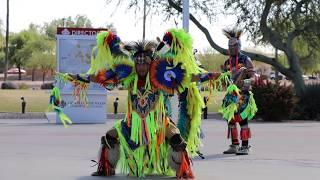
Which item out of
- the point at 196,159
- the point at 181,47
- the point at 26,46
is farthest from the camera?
the point at 26,46

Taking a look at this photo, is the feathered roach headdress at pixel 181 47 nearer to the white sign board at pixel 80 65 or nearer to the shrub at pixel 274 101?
the white sign board at pixel 80 65

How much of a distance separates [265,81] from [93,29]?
629cm

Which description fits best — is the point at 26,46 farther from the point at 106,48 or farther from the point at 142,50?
the point at 142,50

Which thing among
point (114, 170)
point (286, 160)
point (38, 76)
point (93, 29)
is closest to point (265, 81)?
point (93, 29)

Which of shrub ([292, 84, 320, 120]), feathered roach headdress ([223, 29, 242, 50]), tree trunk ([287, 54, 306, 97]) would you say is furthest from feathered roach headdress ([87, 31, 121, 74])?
tree trunk ([287, 54, 306, 97])

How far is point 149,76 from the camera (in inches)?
320

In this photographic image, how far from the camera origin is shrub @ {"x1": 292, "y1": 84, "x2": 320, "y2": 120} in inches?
888

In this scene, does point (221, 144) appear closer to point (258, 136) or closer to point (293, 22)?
point (258, 136)

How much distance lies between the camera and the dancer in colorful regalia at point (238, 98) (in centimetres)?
1095

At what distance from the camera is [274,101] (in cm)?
2103

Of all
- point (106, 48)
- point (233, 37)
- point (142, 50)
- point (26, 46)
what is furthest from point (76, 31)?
point (26, 46)

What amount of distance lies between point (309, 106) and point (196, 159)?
13076mm

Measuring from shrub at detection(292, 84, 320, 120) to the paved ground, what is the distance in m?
5.54

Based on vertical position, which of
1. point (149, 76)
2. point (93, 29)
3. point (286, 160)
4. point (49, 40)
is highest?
point (49, 40)
